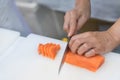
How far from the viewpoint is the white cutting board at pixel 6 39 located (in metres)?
0.82

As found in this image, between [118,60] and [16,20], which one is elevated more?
[118,60]

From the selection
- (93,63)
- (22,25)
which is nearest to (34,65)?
(93,63)

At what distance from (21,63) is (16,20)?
32 cm

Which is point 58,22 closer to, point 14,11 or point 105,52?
point 14,11

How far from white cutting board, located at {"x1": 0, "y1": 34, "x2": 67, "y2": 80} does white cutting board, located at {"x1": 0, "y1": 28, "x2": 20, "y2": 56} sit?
36 mm

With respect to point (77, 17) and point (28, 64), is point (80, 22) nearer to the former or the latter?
point (77, 17)

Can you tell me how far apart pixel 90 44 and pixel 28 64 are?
20cm

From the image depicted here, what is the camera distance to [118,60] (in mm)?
737

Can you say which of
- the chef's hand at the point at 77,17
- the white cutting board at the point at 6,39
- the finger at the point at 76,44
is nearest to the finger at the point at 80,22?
the chef's hand at the point at 77,17

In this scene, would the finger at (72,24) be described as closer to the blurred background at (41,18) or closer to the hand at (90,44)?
the hand at (90,44)

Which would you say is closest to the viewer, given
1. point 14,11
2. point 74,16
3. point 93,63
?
point 93,63

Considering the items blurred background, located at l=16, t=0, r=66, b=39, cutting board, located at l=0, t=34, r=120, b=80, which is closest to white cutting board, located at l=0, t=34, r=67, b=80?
cutting board, located at l=0, t=34, r=120, b=80

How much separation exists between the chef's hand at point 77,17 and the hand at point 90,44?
0.05 metres

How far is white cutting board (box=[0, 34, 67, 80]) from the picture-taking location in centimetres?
72
